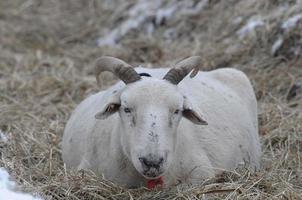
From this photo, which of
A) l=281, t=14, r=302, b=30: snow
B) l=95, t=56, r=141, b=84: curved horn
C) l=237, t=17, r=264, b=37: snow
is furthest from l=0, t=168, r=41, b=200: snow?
l=237, t=17, r=264, b=37: snow

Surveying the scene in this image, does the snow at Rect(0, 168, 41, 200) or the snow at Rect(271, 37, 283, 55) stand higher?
the snow at Rect(0, 168, 41, 200)

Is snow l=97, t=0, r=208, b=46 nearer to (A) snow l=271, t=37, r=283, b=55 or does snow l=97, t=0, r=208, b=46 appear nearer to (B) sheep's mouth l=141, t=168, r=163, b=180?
(A) snow l=271, t=37, r=283, b=55

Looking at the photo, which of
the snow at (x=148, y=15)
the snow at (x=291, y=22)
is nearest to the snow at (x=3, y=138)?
the snow at (x=291, y=22)

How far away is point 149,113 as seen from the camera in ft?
18.4

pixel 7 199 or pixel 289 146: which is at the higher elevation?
pixel 7 199

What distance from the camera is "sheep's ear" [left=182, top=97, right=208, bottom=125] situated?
5.91 metres

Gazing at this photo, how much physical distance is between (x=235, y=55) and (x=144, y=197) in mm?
4649

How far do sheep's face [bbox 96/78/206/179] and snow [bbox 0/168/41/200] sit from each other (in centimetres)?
77

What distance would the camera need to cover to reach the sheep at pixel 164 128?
18.4 feet

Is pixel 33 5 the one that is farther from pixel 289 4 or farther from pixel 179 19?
pixel 289 4

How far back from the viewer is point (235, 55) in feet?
33.4

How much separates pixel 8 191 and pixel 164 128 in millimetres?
1126

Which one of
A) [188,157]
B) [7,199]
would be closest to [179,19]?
[188,157]

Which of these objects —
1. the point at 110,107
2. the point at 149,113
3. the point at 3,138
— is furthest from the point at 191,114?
the point at 3,138
